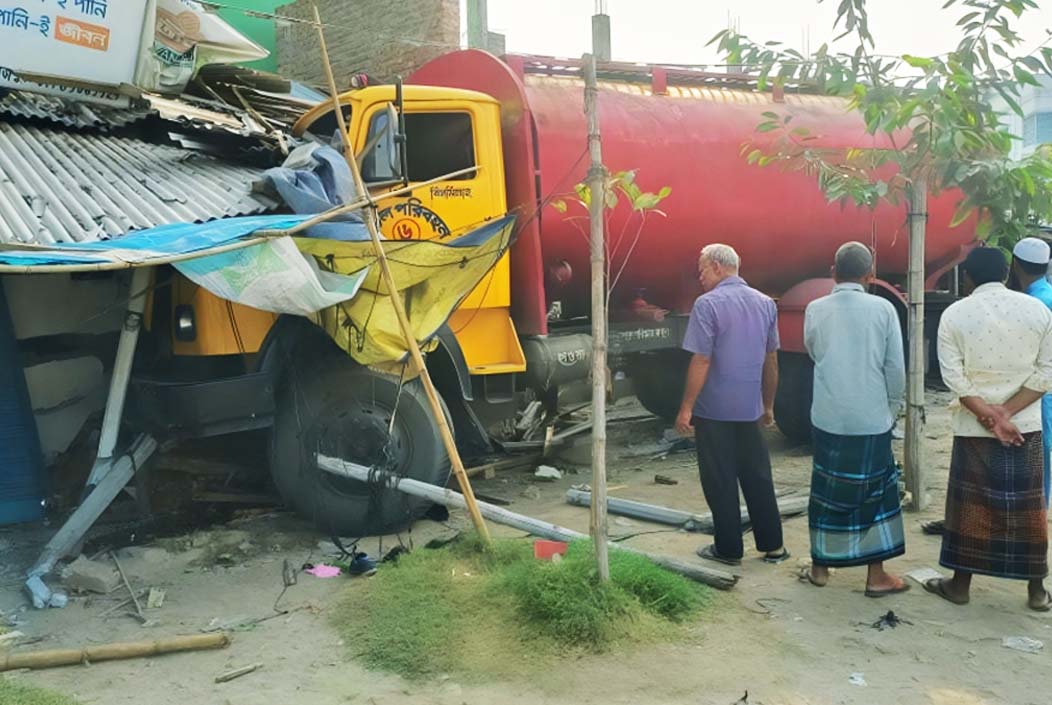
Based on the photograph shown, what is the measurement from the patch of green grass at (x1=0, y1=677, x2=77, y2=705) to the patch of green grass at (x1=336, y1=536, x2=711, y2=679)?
3.44 feet

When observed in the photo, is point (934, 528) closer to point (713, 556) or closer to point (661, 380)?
point (713, 556)

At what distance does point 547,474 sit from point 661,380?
2.07 meters

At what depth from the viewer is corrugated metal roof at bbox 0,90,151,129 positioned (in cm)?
603

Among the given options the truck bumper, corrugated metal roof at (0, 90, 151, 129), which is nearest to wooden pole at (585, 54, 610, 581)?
the truck bumper

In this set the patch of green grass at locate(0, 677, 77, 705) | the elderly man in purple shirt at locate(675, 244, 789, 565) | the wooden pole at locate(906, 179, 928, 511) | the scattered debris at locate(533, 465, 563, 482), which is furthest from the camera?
the scattered debris at locate(533, 465, 563, 482)

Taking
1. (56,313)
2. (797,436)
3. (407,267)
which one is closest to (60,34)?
(56,313)

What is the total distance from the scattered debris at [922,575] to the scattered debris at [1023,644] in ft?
2.02

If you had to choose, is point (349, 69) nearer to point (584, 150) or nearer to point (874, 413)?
point (584, 150)

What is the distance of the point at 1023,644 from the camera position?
3.52 metres

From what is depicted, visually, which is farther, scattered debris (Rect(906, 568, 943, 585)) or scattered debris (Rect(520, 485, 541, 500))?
scattered debris (Rect(520, 485, 541, 500))

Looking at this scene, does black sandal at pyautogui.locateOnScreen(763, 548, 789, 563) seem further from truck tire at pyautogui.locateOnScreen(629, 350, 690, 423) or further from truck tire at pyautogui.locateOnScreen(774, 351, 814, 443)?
truck tire at pyautogui.locateOnScreen(629, 350, 690, 423)

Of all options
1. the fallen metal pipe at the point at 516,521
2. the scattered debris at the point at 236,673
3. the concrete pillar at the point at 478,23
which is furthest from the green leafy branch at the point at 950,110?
the concrete pillar at the point at 478,23

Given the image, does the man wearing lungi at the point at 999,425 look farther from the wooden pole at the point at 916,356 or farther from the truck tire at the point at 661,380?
the truck tire at the point at 661,380

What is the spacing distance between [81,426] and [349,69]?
704 cm
